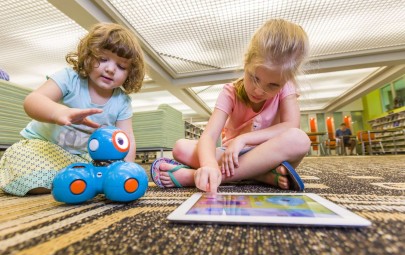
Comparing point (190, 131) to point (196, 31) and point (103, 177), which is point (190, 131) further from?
point (103, 177)

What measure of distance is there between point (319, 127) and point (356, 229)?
901 centimetres

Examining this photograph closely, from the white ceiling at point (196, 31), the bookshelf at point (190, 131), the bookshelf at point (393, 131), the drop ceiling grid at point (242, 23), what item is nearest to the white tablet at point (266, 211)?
the white ceiling at point (196, 31)

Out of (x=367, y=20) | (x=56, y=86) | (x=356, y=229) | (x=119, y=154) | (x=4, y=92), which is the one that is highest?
(x=367, y=20)

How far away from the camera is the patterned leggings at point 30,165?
2.09 feet

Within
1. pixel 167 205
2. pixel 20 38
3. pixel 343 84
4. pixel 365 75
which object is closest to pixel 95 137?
pixel 167 205

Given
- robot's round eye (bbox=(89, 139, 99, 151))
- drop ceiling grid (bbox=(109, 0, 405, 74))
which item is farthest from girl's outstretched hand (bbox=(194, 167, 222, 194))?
drop ceiling grid (bbox=(109, 0, 405, 74))

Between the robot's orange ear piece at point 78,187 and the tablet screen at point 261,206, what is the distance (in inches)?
8.3

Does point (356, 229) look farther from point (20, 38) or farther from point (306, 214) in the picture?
point (20, 38)

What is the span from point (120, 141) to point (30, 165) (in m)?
0.32

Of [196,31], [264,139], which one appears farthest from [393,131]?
[264,139]

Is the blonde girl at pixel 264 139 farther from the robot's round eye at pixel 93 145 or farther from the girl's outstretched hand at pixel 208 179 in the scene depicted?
the robot's round eye at pixel 93 145

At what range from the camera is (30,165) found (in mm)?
654

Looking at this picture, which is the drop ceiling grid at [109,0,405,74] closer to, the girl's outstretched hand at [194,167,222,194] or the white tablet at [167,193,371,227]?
the girl's outstretched hand at [194,167,222,194]

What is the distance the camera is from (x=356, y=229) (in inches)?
11.0
